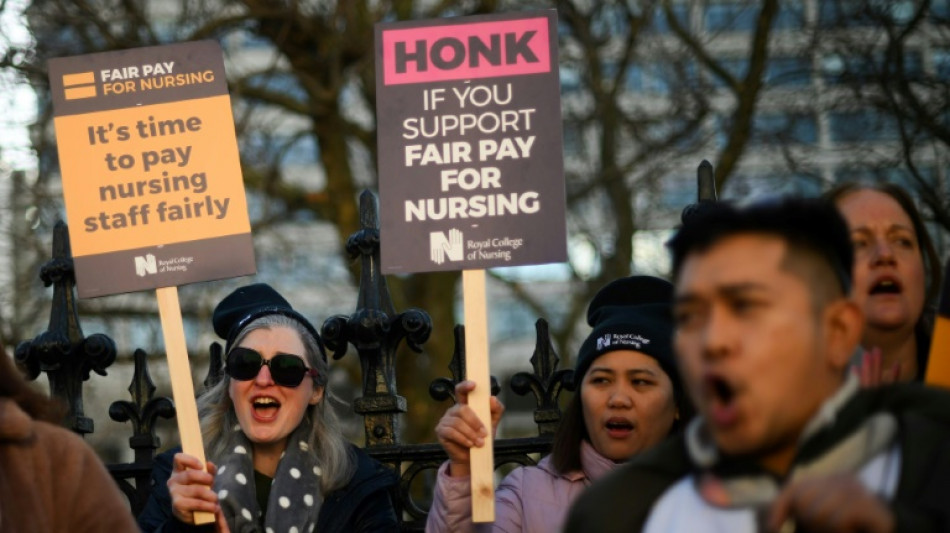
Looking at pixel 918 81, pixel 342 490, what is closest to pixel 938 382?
pixel 342 490

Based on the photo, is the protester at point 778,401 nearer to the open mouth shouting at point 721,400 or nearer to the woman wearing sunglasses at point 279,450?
the open mouth shouting at point 721,400

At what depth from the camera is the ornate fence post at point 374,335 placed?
230 inches

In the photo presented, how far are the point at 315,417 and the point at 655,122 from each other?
30.8 feet

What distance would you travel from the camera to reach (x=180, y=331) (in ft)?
17.1

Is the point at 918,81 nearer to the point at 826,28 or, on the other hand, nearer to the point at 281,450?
the point at 826,28

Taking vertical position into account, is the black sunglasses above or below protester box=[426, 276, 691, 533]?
above

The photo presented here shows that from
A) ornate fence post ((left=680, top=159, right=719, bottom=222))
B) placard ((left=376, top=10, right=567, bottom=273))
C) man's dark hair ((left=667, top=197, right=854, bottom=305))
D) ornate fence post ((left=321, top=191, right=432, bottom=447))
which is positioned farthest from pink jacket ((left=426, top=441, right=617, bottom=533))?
man's dark hair ((left=667, top=197, right=854, bottom=305))

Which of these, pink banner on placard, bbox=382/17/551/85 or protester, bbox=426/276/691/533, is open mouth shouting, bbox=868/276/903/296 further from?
pink banner on placard, bbox=382/17/551/85

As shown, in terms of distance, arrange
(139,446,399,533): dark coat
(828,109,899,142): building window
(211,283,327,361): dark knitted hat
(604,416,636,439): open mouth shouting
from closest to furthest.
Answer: (604,416,636,439): open mouth shouting, (139,446,399,533): dark coat, (211,283,327,361): dark knitted hat, (828,109,899,142): building window

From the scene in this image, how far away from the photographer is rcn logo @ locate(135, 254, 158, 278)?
533 centimetres

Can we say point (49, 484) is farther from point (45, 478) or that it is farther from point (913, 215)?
point (913, 215)

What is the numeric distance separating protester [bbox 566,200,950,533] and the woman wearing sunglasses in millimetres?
2282

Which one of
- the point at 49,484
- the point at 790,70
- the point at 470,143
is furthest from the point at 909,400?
the point at 790,70

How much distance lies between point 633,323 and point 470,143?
78 cm
